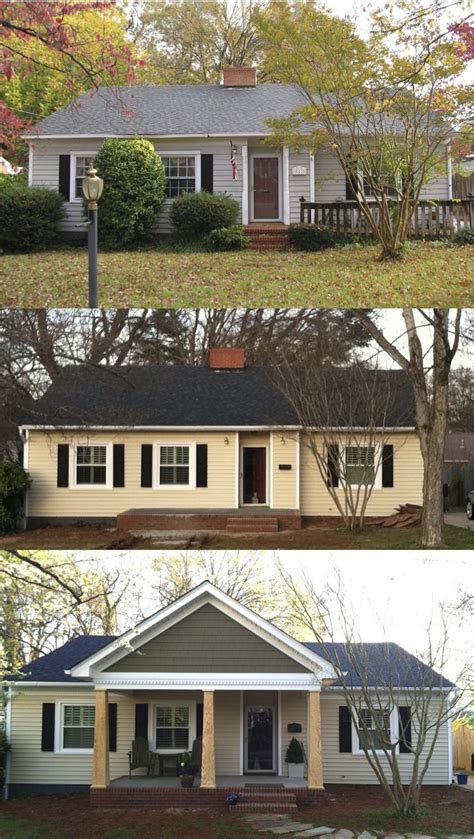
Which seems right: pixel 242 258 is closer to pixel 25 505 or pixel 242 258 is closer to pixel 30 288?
pixel 30 288

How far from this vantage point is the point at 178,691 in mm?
15469

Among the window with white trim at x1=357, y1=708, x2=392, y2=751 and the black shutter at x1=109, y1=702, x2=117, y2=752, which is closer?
the window with white trim at x1=357, y1=708, x2=392, y2=751

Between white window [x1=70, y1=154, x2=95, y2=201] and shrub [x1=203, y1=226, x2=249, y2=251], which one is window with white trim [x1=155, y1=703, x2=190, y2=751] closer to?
shrub [x1=203, y1=226, x2=249, y2=251]

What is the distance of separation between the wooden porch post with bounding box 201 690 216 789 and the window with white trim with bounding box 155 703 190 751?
79 cm

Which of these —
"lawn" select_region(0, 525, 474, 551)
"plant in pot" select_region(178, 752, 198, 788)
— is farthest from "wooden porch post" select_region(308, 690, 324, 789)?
"lawn" select_region(0, 525, 474, 551)

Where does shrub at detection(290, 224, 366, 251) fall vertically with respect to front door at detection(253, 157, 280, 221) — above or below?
below

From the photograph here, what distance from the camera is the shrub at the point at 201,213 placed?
11.5 m

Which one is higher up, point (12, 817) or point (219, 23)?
point (219, 23)

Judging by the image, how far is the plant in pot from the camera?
14.1 metres

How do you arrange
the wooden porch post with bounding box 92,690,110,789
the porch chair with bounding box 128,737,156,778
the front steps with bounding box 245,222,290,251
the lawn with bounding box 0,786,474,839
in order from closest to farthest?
the front steps with bounding box 245,222,290,251 → the lawn with bounding box 0,786,474,839 → the wooden porch post with bounding box 92,690,110,789 → the porch chair with bounding box 128,737,156,778

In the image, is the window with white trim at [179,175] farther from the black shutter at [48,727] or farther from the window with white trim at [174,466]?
the black shutter at [48,727]

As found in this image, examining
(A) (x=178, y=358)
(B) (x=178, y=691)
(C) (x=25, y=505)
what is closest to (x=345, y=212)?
(A) (x=178, y=358)

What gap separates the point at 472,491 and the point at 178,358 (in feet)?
11.5

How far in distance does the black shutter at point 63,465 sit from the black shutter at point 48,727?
5880 mm
